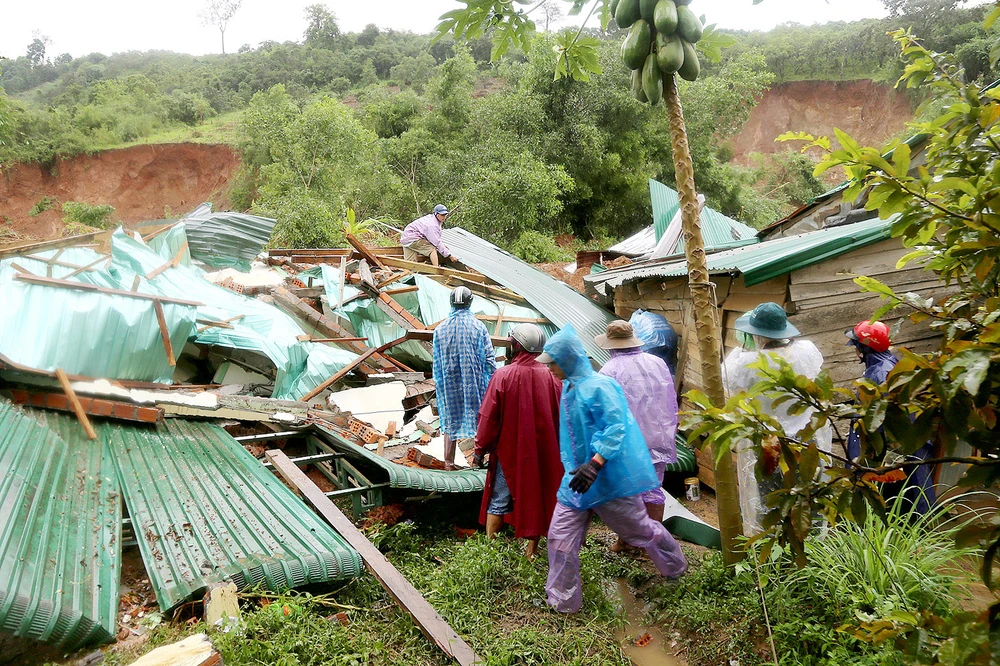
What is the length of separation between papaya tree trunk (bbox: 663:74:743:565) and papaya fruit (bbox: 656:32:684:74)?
156 mm

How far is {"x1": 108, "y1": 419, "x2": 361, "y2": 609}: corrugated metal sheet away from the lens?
3678mm

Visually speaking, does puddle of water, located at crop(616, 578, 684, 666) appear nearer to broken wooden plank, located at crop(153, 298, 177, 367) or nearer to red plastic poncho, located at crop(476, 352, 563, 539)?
red plastic poncho, located at crop(476, 352, 563, 539)

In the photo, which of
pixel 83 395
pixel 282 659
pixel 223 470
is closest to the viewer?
pixel 282 659

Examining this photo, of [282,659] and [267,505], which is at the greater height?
[267,505]

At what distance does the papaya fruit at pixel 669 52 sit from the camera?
3188 millimetres

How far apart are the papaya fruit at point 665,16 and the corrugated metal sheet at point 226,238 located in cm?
855

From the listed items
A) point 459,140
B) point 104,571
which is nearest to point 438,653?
point 104,571

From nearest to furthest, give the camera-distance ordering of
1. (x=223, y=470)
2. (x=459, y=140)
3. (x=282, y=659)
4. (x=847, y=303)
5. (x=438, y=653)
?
1. (x=282, y=659)
2. (x=438, y=653)
3. (x=223, y=470)
4. (x=847, y=303)
5. (x=459, y=140)

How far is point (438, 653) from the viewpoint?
11.5ft

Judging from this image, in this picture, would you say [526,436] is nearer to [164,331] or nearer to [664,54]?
[664,54]

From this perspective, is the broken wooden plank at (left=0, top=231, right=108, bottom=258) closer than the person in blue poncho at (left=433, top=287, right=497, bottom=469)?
No

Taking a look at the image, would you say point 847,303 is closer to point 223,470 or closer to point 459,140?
point 223,470

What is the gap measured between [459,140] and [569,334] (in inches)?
713

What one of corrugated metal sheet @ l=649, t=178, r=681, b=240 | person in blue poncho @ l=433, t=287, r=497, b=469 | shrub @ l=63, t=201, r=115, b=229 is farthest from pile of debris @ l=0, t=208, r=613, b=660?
shrub @ l=63, t=201, r=115, b=229
